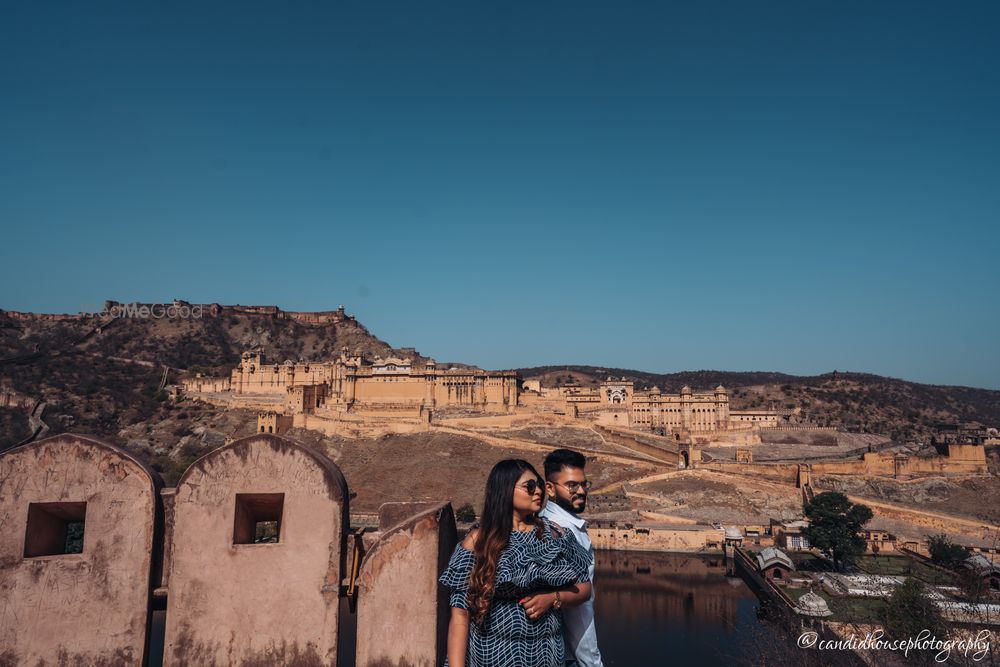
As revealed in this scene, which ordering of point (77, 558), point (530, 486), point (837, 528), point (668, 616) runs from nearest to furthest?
point (530, 486) < point (77, 558) < point (668, 616) < point (837, 528)

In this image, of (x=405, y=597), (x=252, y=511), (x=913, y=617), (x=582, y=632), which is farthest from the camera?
(x=913, y=617)

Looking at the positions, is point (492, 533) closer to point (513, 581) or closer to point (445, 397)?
point (513, 581)

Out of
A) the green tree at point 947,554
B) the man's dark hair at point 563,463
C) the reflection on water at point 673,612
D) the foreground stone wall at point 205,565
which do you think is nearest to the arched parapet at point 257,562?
the foreground stone wall at point 205,565

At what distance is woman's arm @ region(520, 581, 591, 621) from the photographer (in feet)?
8.45

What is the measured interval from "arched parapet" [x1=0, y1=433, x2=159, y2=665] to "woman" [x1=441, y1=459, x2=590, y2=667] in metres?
2.05

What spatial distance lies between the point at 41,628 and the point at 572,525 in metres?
2.96

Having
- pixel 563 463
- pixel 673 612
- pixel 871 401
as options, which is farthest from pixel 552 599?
pixel 871 401

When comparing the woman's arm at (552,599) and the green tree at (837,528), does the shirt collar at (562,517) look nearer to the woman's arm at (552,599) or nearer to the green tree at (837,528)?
the woman's arm at (552,599)

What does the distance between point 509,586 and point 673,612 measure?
2352 centimetres

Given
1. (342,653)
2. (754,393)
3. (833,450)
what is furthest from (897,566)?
(754,393)

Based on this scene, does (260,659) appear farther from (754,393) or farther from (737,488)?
(754,393)

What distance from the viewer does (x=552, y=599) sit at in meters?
2.62

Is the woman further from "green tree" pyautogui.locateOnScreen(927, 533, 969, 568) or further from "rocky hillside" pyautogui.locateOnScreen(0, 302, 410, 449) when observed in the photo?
"rocky hillside" pyautogui.locateOnScreen(0, 302, 410, 449)

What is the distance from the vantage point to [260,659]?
11.4 ft
